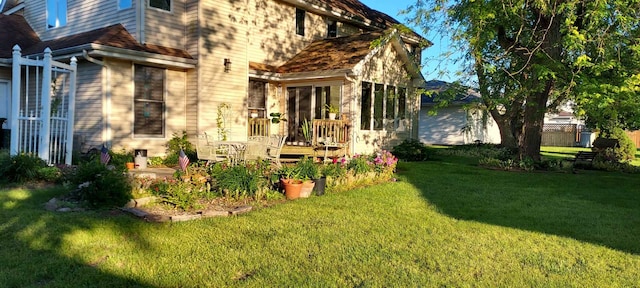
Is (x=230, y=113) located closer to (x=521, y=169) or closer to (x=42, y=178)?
(x=42, y=178)

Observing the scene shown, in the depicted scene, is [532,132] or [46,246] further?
[532,132]

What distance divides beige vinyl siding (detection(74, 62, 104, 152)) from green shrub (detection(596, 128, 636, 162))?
15.1 metres

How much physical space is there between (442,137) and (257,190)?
22.4m

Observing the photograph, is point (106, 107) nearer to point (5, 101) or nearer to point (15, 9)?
point (5, 101)

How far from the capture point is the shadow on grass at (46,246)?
3.46m

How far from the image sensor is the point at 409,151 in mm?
14438

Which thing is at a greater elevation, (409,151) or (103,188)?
(409,151)

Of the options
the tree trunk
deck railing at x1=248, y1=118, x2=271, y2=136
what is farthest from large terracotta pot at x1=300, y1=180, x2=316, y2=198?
the tree trunk

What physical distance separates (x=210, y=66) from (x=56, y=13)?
5.91m

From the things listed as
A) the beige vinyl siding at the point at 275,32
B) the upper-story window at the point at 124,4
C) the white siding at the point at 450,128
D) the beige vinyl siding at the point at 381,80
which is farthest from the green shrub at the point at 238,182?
the white siding at the point at 450,128

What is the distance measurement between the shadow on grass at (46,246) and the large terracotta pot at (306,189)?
2966mm

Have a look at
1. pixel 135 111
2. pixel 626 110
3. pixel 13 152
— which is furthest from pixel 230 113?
pixel 626 110

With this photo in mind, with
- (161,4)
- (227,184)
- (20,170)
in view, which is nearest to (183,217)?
(227,184)

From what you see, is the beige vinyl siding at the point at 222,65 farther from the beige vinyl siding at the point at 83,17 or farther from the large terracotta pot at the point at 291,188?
the large terracotta pot at the point at 291,188
